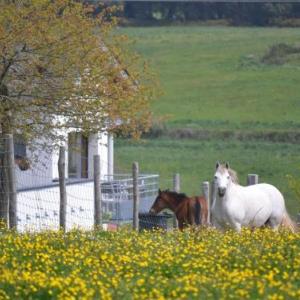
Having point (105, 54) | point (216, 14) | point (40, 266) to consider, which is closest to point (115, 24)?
point (105, 54)

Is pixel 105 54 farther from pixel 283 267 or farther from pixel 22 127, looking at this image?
pixel 283 267

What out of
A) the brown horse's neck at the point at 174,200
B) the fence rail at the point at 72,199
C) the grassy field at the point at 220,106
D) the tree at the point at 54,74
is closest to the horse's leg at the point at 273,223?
the fence rail at the point at 72,199

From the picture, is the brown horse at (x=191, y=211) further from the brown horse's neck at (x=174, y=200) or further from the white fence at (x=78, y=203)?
the white fence at (x=78, y=203)

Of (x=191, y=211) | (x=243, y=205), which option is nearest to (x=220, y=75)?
(x=191, y=211)

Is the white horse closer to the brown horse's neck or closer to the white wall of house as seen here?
the brown horse's neck

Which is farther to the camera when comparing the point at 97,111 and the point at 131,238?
the point at 97,111

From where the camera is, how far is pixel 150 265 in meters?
13.4

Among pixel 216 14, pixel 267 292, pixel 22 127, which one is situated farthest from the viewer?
pixel 216 14

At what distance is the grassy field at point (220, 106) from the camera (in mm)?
46469

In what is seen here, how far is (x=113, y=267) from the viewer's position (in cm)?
1341

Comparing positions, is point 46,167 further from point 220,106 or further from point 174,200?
point 220,106

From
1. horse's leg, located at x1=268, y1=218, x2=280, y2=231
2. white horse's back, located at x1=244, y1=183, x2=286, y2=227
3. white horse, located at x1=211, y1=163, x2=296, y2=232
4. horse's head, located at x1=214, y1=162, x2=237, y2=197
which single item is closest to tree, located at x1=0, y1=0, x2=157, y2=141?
horse's head, located at x1=214, y1=162, x2=237, y2=197

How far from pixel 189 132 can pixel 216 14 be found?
25803mm

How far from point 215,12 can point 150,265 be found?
219 feet
